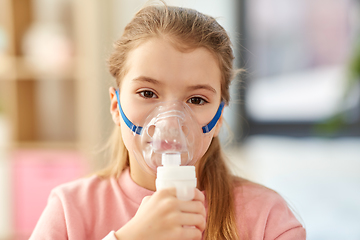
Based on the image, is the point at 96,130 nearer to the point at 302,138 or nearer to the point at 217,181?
the point at 302,138

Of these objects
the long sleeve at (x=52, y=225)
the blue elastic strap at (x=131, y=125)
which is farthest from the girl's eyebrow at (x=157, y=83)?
the long sleeve at (x=52, y=225)

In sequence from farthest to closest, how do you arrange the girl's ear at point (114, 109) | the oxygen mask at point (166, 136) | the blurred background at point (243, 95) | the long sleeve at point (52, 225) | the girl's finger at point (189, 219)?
1. the blurred background at point (243, 95)
2. the girl's ear at point (114, 109)
3. the long sleeve at point (52, 225)
4. the oxygen mask at point (166, 136)
5. the girl's finger at point (189, 219)

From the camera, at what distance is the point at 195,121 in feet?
2.97

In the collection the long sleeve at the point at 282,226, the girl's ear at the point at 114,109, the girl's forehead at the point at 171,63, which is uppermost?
the girl's forehead at the point at 171,63

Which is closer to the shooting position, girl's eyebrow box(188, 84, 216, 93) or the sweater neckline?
girl's eyebrow box(188, 84, 216, 93)

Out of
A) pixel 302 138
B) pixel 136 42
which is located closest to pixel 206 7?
pixel 302 138

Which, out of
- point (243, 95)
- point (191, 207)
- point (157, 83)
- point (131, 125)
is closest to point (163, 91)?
point (157, 83)

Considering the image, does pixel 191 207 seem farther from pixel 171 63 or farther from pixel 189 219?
pixel 171 63

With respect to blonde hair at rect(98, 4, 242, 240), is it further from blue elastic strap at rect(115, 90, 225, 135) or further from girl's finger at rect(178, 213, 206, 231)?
girl's finger at rect(178, 213, 206, 231)

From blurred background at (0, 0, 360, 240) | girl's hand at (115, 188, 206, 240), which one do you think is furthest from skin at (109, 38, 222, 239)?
blurred background at (0, 0, 360, 240)

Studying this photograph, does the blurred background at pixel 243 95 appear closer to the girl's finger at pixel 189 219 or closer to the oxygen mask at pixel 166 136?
the oxygen mask at pixel 166 136

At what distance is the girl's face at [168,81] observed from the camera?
33.8 inches

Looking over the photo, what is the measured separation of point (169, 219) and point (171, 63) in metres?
0.36

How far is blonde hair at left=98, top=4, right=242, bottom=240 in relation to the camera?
3.01 ft
